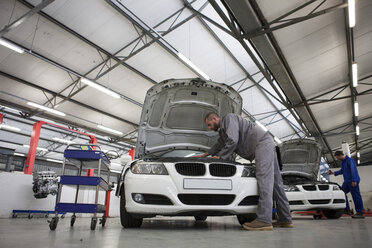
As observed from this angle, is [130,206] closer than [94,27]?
Yes

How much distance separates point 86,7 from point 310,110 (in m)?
10.5

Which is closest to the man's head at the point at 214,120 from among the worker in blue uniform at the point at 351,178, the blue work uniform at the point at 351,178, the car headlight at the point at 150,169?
the car headlight at the point at 150,169

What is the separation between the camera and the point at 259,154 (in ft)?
8.94

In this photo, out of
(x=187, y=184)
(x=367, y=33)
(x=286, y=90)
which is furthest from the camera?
(x=286, y=90)

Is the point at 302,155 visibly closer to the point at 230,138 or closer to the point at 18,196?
the point at 230,138

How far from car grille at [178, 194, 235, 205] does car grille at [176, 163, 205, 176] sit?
212 mm

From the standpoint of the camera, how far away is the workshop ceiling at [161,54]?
761 centimetres

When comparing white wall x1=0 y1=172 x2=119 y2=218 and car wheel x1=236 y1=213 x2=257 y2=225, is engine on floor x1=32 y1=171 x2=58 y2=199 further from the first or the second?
car wheel x1=236 y1=213 x2=257 y2=225

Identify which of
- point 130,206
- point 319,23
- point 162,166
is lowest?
point 130,206

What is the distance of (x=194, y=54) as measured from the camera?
10.5 metres

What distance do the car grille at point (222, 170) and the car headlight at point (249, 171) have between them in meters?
0.13

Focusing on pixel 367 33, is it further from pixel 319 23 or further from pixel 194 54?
pixel 194 54

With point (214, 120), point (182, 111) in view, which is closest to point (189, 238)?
point (214, 120)

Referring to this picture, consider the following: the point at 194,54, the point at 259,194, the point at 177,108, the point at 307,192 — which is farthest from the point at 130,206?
the point at 194,54
